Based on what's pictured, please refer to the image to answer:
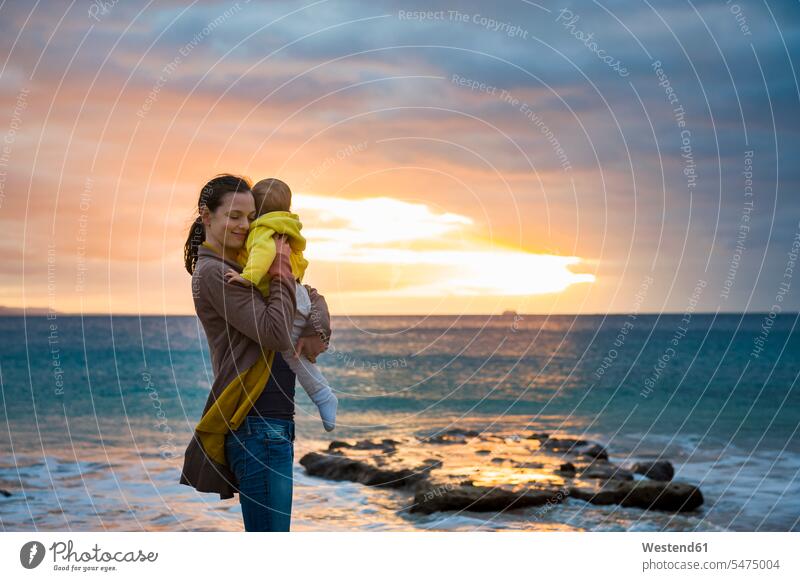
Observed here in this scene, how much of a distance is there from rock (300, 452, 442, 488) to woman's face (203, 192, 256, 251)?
11509 mm

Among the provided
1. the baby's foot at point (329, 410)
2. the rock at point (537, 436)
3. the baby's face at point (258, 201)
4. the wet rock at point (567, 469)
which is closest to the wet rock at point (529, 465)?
the wet rock at point (567, 469)

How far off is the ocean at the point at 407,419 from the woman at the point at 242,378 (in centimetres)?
530

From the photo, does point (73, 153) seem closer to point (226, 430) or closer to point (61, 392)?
point (61, 392)

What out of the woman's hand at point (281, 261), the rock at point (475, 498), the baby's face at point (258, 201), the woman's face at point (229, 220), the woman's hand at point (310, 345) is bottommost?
the rock at point (475, 498)

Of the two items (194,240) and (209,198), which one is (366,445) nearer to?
(194,240)

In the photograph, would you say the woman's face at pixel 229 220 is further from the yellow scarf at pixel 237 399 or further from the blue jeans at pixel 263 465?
the blue jeans at pixel 263 465

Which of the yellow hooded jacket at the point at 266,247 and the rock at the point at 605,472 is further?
the rock at the point at 605,472

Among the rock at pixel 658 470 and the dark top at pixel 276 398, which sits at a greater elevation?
the dark top at pixel 276 398

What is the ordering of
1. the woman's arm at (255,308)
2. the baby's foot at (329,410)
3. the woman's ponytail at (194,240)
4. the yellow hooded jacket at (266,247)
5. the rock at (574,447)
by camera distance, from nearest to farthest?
the woman's arm at (255,308), the yellow hooded jacket at (266,247), the woman's ponytail at (194,240), the baby's foot at (329,410), the rock at (574,447)

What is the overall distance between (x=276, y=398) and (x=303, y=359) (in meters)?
0.67

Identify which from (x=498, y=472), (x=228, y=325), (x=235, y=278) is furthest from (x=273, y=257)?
(x=498, y=472)

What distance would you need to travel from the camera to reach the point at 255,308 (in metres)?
4.23

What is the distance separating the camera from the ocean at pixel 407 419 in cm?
1390
